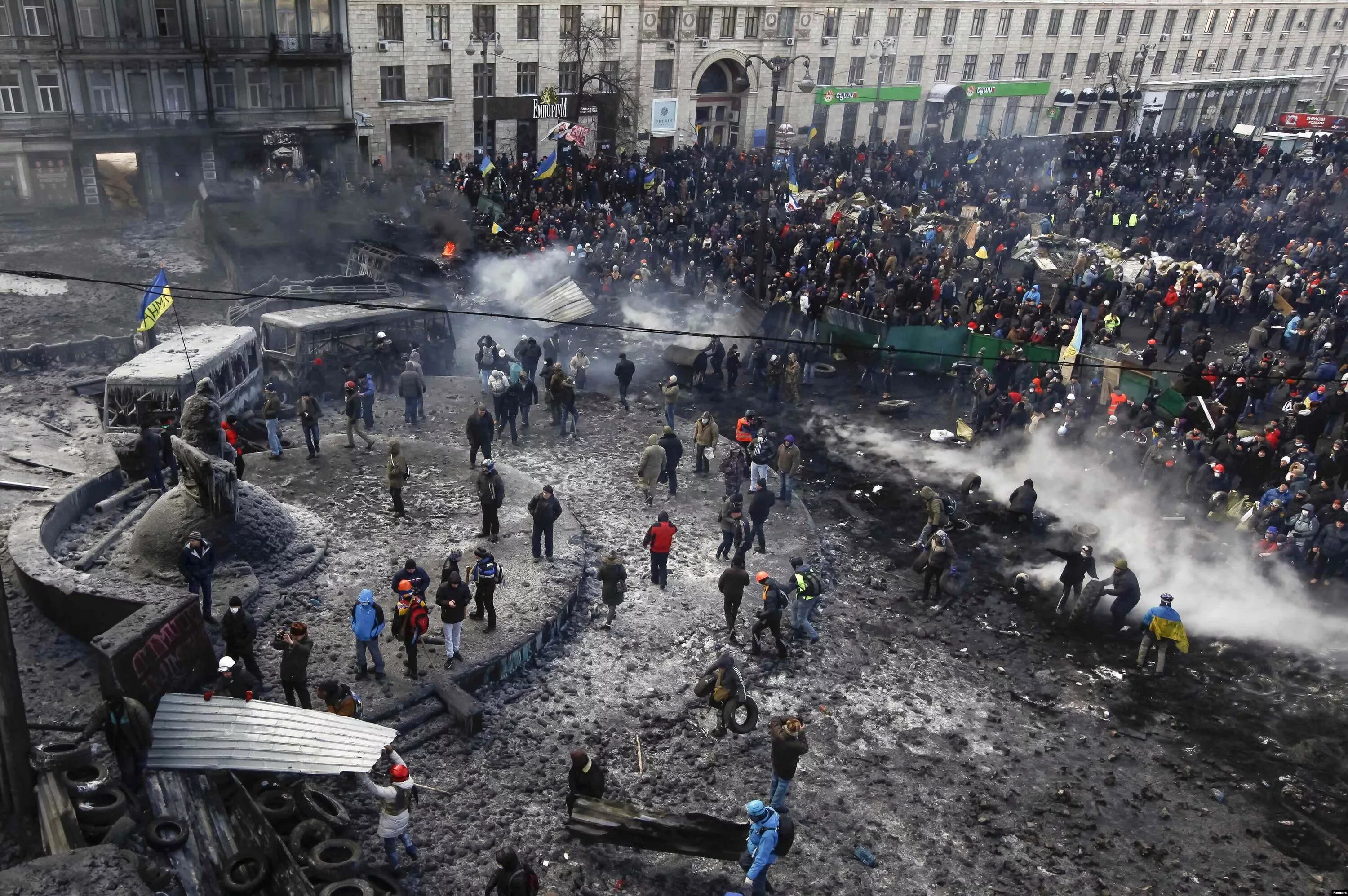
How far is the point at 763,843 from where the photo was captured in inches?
346

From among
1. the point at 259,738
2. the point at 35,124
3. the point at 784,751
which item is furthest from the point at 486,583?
the point at 35,124

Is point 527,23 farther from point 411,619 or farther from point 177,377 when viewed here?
point 411,619

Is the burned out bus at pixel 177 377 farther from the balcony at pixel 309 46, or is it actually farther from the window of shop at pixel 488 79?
the window of shop at pixel 488 79

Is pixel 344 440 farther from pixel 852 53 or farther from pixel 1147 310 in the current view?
pixel 852 53

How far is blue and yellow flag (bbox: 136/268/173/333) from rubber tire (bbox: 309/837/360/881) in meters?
12.4

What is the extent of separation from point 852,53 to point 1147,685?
46.5 metres

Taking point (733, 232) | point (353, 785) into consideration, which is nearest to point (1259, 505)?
point (353, 785)

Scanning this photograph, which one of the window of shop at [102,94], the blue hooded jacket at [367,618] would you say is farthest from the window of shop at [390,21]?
the blue hooded jacket at [367,618]

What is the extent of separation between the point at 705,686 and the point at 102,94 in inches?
1363

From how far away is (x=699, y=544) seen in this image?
15.5 meters

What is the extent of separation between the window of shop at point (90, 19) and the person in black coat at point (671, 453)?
29522 mm

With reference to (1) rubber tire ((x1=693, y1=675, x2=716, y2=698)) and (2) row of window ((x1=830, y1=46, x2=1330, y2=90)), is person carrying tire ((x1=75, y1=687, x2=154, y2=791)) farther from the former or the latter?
(2) row of window ((x1=830, y1=46, x2=1330, y2=90))

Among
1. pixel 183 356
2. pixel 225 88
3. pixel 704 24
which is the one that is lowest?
pixel 183 356

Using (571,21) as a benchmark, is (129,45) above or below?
below
